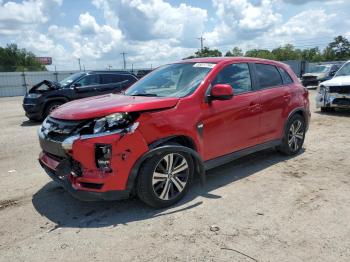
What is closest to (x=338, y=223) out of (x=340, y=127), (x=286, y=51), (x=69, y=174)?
(x=69, y=174)

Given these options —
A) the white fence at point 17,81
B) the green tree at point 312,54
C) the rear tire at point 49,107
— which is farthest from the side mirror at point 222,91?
the green tree at point 312,54

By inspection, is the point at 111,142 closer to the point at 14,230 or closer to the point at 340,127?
the point at 14,230

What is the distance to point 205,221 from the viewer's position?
4.02 metres

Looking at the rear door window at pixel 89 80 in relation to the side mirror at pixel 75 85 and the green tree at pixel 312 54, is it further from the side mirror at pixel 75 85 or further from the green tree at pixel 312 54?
the green tree at pixel 312 54

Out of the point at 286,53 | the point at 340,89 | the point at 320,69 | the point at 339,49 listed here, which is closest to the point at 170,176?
the point at 340,89

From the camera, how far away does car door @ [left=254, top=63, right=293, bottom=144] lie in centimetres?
576

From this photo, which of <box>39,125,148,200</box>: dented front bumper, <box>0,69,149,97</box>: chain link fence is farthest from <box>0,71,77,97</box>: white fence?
<box>39,125,148,200</box>: dented front bumper

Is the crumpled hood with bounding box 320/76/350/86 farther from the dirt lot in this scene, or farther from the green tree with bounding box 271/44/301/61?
the green tree with bounding box 271/44/301/61

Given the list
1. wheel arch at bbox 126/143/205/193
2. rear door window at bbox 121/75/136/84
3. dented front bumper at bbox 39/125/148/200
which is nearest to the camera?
dented front bumper at bbox 39/125/148/200

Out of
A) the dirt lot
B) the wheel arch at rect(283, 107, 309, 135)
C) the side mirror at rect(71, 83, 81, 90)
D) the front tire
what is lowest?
the dirt lot

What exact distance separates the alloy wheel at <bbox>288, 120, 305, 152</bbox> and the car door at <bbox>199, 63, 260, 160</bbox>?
1.15 metres

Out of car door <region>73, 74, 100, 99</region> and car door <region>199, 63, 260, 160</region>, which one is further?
car door <region>73, 74, 100, 99</region>

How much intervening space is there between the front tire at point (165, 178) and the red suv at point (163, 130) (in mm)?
11

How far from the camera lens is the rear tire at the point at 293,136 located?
6.38 meters
